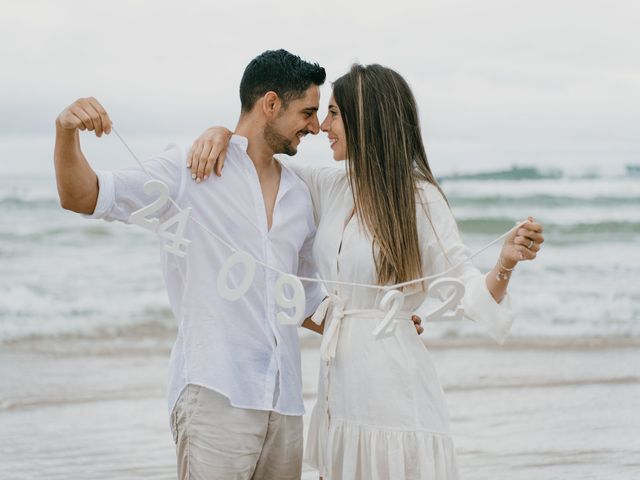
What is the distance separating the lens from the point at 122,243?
46.8 ft

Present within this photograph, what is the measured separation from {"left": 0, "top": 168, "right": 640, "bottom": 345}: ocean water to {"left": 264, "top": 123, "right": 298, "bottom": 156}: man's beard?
5848 millimetres

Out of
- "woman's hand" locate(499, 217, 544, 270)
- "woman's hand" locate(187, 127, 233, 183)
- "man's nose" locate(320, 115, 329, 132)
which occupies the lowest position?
"woman's hand" locate(499, 217, 544, 270)

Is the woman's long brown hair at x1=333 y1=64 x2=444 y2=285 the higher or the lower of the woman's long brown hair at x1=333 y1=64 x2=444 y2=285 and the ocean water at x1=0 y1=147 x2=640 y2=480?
the higher

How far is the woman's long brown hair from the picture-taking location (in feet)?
10.1

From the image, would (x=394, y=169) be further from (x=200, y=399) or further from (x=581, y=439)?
Answer: (x=581, y=439)

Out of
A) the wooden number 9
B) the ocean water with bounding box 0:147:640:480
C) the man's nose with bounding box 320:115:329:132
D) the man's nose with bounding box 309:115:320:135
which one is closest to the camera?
the wooden number 9

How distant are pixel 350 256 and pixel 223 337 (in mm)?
460

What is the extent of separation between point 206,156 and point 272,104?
1.01 ft

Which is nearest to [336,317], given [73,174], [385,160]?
[385,160]

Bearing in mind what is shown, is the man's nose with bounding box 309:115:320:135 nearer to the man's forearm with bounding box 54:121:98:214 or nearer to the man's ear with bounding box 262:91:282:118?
the man's ear with bounding box 262:91:282:118

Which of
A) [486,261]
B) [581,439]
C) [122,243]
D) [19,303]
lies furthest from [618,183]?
[581,439]

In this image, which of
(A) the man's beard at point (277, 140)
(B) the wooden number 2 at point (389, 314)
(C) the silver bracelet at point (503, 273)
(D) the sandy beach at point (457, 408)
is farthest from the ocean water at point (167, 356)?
(C) the silver bracelet at point (503, 273)

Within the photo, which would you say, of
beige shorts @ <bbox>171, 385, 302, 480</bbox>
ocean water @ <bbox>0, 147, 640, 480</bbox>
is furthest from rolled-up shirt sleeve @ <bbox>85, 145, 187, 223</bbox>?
ocean water @ <bbox>0, 147, 640, 480</bbox>

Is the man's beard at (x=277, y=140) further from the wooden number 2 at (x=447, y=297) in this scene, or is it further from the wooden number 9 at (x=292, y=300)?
the wooden number 2 at (x=447, y=297)
